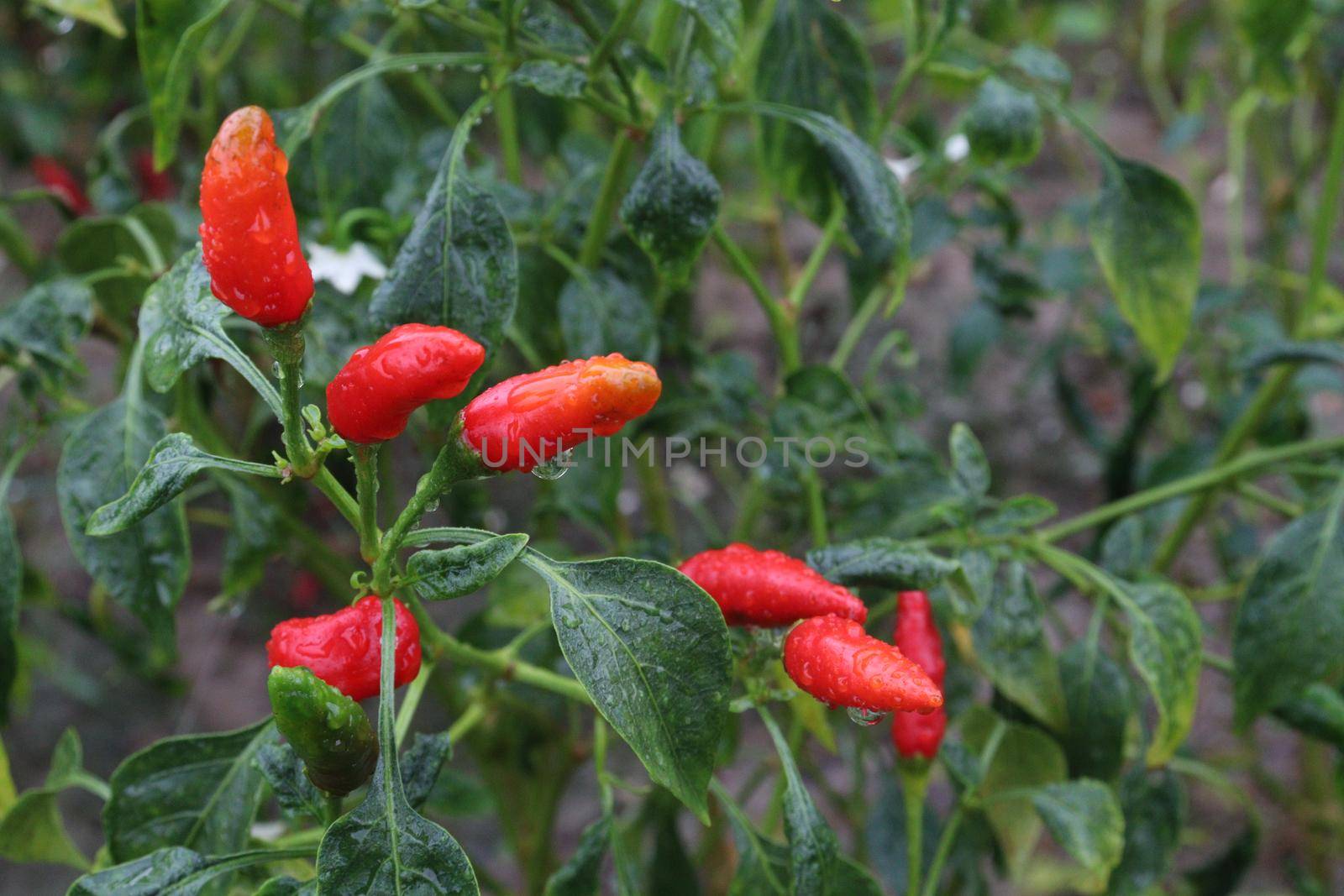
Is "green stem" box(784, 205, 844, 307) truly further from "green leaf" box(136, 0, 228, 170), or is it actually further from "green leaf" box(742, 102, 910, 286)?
"green leaf" box(136, 0, 228, 170)

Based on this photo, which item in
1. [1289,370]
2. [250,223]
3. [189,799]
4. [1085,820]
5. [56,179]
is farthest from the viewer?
[56,179]

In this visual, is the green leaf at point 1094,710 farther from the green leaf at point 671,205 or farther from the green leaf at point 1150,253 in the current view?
the green leaf at point 671,205

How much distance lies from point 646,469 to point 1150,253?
21.1 inches

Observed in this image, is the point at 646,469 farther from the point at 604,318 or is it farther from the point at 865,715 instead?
the point at 865,715

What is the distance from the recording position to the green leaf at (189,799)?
0.69 metres

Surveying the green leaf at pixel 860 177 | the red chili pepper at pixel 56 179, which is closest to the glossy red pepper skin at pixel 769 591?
the green leaf at pixel 860 177

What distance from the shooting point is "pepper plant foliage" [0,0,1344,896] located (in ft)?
1.90

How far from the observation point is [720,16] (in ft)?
2.11

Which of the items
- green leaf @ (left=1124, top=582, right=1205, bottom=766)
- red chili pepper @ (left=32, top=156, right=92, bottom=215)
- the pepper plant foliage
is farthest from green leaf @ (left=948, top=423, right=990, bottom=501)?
red chili pepper @ (left=32, top=156, right=92, bottom=215)

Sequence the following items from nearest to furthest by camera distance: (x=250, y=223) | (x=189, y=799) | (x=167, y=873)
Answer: (x=250, y=223), (x=167, y=873), (x=189, y=799)

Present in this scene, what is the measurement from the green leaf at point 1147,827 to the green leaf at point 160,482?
0.81 metres

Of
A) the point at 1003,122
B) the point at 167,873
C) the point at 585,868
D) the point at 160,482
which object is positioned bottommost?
the point at 585,868

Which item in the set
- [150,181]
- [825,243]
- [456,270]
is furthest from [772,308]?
[150,181]

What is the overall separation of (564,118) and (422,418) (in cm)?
54
